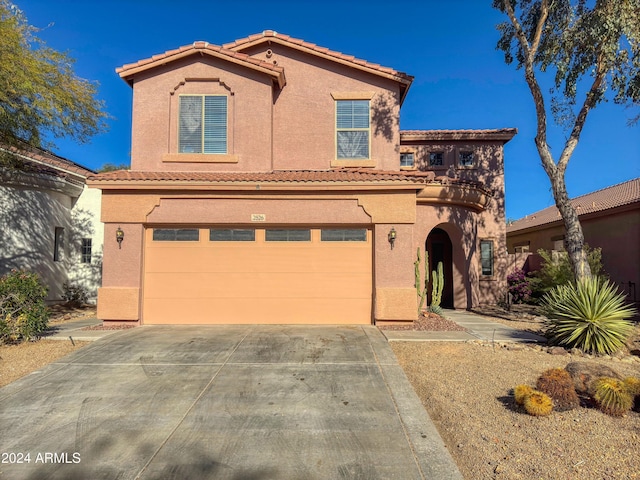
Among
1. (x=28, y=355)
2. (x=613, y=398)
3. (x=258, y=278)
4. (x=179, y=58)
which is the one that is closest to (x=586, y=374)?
(x=613, y=398)

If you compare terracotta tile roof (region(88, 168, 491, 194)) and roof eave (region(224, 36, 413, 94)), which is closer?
terracotta tile roof (region(88, 168, 491, 194))

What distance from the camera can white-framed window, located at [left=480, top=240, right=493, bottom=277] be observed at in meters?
14.8

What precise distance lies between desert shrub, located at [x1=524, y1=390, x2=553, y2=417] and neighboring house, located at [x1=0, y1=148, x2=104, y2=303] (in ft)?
46.7

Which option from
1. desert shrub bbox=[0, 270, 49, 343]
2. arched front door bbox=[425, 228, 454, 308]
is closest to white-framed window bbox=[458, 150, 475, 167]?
arched front door bbox=[425, 228, 454, 308]

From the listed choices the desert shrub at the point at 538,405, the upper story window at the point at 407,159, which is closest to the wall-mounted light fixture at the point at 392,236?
the desert shrub at the point at 538,405

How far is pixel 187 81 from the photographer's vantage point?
1127cm

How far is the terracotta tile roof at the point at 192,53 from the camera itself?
11.0m

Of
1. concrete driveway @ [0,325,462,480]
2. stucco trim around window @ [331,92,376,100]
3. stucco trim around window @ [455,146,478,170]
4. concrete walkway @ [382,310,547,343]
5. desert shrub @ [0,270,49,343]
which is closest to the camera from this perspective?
concrete driveway @ [0,325,462,480]

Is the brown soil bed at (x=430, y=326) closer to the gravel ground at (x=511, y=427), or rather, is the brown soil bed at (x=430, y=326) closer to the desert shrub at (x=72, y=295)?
the gravel ground at (x=511, y=427)

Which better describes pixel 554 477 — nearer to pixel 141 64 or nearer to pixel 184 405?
pixel 184 405

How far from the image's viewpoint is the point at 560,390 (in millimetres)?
4965

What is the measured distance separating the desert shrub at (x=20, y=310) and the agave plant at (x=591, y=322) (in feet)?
37.1

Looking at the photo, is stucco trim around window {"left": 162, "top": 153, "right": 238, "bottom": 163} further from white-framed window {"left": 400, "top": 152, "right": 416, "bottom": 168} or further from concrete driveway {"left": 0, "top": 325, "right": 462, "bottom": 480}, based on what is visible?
white-framed window {"left": 400, "top": 152, "right": 416, "bottom": 168}

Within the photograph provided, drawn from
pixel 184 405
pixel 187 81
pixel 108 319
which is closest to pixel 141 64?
pixel 187 81
